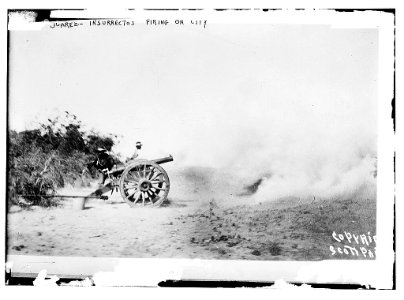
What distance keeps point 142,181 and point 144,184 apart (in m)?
0.02

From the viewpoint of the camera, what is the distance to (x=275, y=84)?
7.64ft

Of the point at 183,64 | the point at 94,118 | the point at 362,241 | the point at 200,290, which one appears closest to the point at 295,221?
the point at 362,241

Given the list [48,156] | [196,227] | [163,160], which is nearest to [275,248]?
[196,227]

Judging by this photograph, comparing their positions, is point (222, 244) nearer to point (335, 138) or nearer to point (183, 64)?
point (335, 138)

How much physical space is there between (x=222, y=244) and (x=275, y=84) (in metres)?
0.80

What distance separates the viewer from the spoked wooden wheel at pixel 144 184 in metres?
2.36

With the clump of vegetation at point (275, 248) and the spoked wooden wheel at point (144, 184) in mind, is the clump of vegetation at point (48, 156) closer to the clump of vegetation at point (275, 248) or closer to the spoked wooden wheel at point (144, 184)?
the spoked wooden wheel at point (144, 184)

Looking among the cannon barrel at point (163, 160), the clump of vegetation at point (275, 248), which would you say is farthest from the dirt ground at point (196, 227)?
the cannon barrel at point (163, 160)

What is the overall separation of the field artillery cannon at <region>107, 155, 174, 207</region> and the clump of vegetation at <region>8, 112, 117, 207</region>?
0.42 feet

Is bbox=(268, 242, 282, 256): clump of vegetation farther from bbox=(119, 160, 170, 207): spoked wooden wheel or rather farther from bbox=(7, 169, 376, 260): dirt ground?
bbox=(119, 160, 170, 207): spoked wooden wheel

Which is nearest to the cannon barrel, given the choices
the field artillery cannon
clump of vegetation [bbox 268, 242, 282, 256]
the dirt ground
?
the field artillery cannon

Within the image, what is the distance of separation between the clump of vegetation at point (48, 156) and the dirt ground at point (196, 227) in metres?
0.09

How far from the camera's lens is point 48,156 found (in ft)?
7.82

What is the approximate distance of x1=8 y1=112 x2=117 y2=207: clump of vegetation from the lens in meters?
2.36
